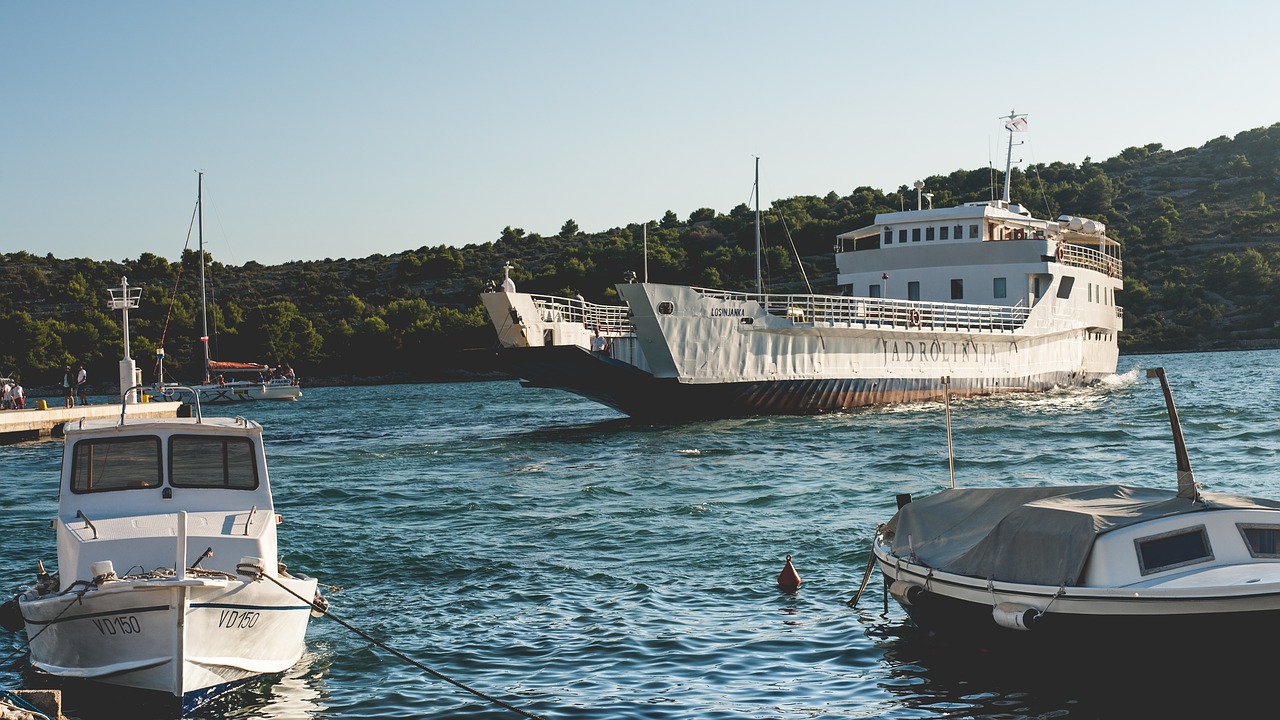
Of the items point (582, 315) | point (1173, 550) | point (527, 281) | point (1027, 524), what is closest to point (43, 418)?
point (582, 315)

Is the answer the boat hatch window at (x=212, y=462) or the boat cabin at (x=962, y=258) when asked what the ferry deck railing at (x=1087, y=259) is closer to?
the boat cabin at (x=962, y=258)

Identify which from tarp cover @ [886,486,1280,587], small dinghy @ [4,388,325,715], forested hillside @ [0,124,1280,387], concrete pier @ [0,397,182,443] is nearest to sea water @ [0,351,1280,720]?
small dinghy @ [4,388,325,715]

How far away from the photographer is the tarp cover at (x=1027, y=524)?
8.98 metres

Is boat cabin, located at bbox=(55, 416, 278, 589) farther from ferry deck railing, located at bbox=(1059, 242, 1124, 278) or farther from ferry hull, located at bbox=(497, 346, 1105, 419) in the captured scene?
ferry deck railing, located at bbox=(1059, 242, 1124, 278)

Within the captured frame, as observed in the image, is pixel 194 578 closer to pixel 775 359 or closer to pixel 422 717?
pixel 422 717

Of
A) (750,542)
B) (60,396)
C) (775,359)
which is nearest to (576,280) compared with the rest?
(60,396)

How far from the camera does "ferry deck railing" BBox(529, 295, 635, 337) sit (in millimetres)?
33000

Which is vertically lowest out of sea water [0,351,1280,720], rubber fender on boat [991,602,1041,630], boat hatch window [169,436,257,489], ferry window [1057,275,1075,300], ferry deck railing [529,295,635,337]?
sea water [0,351,1280,720]

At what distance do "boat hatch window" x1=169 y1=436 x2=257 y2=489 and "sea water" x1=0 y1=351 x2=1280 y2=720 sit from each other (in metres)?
1.29

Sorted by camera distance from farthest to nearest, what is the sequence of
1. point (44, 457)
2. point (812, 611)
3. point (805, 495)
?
point (44, 457), point (805, 495), point (812, 611)

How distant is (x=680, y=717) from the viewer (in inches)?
351

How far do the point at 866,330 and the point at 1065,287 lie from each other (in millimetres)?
13747

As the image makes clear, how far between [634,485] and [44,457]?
18.9 metres

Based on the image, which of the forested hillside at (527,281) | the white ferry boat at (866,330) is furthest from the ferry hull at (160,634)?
the forested hillside at (527,281)
